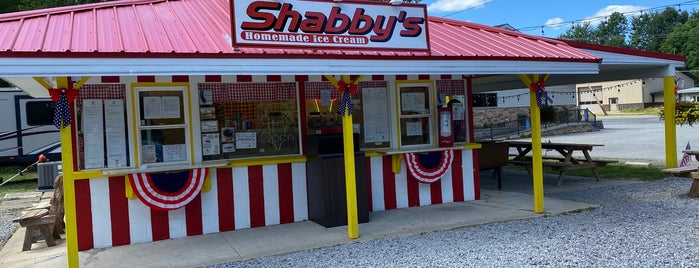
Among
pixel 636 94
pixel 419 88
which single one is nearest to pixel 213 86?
pixel 419 88

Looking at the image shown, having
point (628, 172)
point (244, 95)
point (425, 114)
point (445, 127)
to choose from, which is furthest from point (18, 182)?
point (628, 172)

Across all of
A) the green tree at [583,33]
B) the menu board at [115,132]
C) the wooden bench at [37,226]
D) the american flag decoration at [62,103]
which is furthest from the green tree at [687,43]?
the american flag decoration at [62,103]

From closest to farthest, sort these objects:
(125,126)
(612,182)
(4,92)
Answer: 1. (125,126)
2. (612,182)
3. (4,92)

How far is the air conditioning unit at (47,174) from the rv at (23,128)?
4390mm

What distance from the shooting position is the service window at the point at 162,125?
6.93 metres

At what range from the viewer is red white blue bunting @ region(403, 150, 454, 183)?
8.34 metres

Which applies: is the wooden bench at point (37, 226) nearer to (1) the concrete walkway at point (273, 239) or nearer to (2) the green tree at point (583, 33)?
(1) the concrete walkway at point (273, 239)

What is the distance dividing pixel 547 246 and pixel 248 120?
4.14 metres

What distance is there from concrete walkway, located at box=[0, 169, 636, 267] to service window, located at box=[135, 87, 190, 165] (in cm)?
110

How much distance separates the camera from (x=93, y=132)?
265 inches

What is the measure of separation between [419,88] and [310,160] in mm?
2264

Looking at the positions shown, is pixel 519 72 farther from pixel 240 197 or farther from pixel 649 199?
pixel 240 197

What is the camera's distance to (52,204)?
23.9 feet

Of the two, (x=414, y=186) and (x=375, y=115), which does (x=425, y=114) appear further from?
(x=414, y=186)
